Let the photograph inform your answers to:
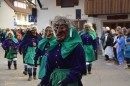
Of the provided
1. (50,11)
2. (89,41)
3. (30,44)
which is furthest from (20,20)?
(30,44)

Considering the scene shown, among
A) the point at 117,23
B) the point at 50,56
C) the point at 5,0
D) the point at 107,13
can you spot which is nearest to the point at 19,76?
the point at 50,56

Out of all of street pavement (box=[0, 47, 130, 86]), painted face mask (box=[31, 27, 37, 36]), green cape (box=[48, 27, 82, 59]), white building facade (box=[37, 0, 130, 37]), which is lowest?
street pavement (box=[0, 47, 130, 86])

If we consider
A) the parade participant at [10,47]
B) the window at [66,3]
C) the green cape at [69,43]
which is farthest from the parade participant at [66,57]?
the window at [66,3]

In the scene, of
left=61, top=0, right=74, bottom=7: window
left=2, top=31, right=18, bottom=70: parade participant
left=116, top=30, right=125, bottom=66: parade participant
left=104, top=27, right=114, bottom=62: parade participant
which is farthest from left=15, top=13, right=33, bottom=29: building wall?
left=116, top=30, right=125, bottom=66: parade participant

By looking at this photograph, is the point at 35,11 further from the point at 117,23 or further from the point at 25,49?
the point at 25,49

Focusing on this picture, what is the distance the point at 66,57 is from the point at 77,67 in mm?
228

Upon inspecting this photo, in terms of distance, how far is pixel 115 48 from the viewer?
13.9m

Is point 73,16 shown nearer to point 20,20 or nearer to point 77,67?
point 77,67

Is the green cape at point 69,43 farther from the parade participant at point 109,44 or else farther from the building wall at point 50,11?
the building wall at point 50,11

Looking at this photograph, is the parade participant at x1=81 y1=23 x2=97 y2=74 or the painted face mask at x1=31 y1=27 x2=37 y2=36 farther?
the parade participant at x1=81 y1=23 x2=97 y2=74

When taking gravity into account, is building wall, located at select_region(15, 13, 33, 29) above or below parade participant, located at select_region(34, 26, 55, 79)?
above

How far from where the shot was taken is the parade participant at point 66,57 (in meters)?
3.86

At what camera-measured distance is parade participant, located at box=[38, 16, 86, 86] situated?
12.7ft

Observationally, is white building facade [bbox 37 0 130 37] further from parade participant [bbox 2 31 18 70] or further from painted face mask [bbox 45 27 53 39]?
painted face mask [bbox 45 27 53 39]
